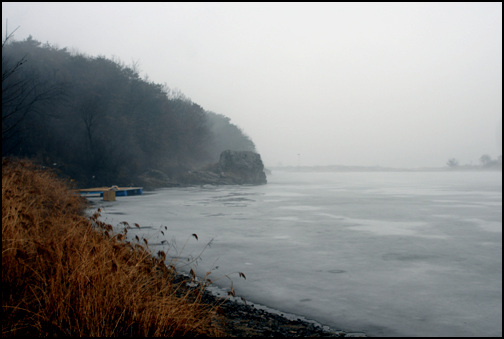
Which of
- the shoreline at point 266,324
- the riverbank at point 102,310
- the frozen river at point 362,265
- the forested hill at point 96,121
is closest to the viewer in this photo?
the riverbank at point 102,310

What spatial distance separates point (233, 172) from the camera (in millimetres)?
47656

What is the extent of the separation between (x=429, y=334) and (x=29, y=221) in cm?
541

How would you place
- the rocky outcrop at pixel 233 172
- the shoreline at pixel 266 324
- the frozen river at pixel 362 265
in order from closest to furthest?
the shoreline at pixel 266 324 → the frozen river at pixel 362 265 → the rocky outcrop at pixel 233 172

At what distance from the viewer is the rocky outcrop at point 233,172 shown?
4469cm

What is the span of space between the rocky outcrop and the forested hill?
4.20m

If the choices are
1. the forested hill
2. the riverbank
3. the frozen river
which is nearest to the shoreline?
the riverbank

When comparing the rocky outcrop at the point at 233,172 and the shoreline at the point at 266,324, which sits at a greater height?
the rocky outcrop at the point at 233,172

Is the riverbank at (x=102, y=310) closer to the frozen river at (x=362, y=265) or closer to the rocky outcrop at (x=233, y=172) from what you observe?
the frozen river at (x=362, y=265)

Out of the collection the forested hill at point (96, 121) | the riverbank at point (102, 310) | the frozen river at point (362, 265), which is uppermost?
the forested hill at point (96, 121)

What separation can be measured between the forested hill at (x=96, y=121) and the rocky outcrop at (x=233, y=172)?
420cm

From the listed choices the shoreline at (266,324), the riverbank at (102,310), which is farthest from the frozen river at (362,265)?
the riverbank at (102,310)

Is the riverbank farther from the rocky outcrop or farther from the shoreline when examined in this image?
the rocky outcrop

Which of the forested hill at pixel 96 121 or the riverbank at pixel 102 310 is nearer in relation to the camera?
the riverbank at pixel 102 310

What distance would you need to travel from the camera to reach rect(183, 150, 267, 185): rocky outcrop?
44.7 meters
